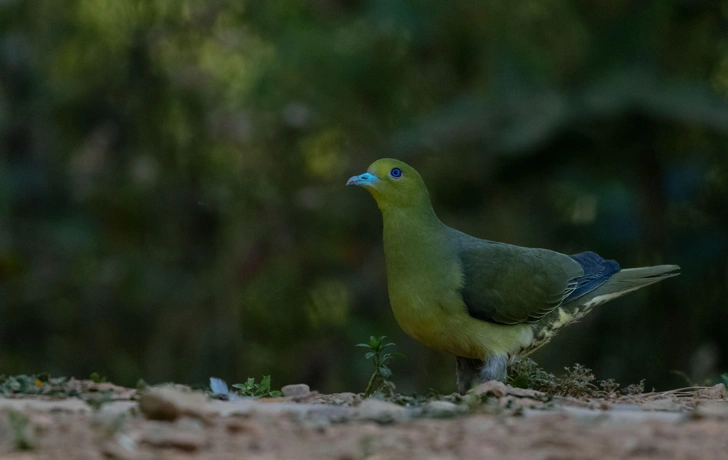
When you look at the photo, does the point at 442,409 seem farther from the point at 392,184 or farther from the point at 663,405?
the point at 392,184

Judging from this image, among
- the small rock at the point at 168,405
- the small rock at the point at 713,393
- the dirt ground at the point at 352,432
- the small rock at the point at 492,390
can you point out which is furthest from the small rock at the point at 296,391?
the small rock at the point at 713,393

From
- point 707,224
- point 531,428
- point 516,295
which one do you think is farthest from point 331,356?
point 531,428

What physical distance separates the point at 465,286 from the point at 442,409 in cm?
214

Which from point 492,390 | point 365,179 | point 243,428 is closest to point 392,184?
point 365,179

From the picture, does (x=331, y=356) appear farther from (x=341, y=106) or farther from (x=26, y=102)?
(x=26, y=102)

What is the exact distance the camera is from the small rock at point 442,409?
3.75 m

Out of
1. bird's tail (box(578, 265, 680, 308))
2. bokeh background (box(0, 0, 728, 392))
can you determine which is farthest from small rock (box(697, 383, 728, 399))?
bokeh background (box(0, 0, 728, 392))

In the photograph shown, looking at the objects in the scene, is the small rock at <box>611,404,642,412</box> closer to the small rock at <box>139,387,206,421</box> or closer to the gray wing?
the gray wing

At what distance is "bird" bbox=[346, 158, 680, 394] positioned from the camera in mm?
5895

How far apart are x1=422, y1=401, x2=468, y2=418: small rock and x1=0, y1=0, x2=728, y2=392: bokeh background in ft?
19.8

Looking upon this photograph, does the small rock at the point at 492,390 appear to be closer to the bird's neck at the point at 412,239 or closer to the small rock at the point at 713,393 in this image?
the small rock at the point at 713,393

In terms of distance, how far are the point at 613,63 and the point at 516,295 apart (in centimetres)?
500

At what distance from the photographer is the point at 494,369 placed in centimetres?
587

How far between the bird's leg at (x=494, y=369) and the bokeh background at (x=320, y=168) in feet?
13.7
